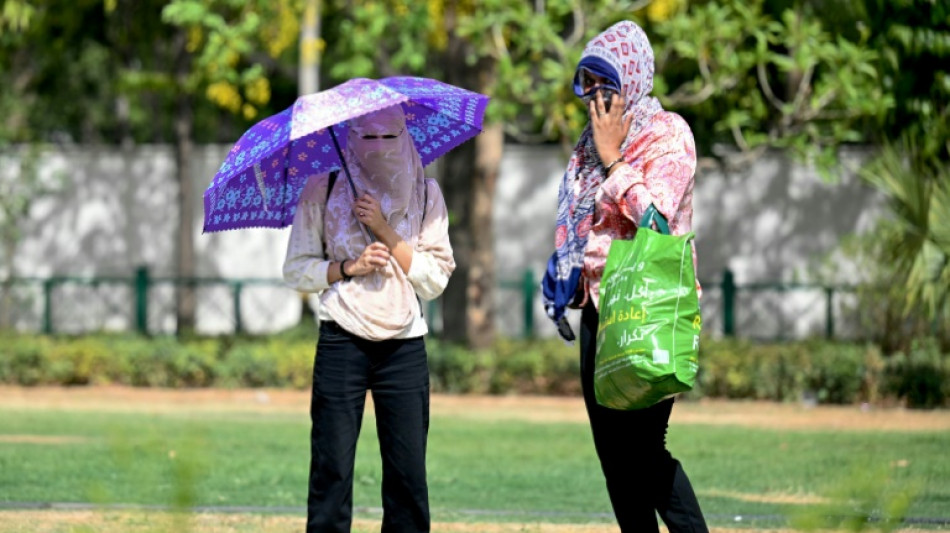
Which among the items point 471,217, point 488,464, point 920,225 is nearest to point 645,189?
A: point 488,464

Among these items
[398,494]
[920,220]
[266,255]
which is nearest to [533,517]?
[398,494]

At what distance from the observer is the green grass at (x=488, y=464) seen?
30.4 ft

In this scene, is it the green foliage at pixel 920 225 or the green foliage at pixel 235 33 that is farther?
the green foliage at pixel 235 33

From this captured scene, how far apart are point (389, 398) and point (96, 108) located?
45.3 metres

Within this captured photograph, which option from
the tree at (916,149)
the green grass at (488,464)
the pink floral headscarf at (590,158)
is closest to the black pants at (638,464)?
the pink floral headscarf at (590,158)

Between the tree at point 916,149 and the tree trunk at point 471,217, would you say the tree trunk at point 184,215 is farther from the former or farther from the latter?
the tree at point 916,149

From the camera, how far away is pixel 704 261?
22516mm

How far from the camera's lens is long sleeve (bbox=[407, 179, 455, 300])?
19.6 feet

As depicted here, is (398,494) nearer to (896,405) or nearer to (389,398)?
(389,398)

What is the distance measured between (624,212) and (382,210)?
927mm

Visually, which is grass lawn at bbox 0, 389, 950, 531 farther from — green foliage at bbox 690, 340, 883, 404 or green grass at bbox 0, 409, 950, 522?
green foliage at bbox 690, 340, 883, 404

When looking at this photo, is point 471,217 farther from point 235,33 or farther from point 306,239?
point 306,239

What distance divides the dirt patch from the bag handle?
9.23 metres

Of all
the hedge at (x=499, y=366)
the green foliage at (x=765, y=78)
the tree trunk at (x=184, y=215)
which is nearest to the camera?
the hedge at (x=499, y=366)
